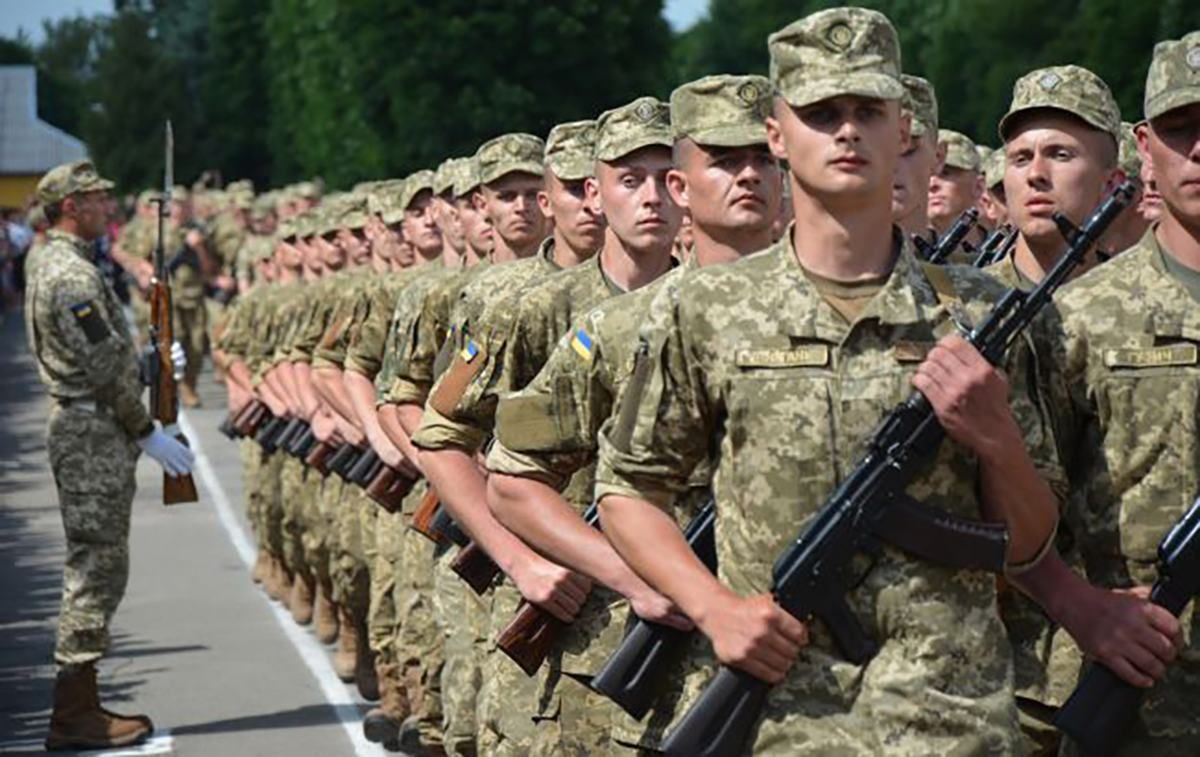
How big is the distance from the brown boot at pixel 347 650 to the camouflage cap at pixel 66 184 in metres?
2.73

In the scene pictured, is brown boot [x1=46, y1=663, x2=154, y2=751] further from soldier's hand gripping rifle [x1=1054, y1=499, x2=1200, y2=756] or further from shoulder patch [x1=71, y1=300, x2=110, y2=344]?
soldier's hand gripping rifle [x1=1054, y1=499, x2=1200, y2=756]

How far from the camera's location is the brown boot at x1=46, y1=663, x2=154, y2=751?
1243 centimetres

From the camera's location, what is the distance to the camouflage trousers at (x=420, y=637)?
36.7 feet

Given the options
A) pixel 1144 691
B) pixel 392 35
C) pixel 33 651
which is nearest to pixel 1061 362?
pixel 1144 691

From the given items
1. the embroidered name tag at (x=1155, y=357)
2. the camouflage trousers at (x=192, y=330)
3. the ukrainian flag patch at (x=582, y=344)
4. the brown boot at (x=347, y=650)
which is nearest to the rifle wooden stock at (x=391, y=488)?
the brown boot at (x=347, y=650)

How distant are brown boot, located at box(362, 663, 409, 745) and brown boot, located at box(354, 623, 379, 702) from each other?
3.20 ft

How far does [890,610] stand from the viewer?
17.1ft

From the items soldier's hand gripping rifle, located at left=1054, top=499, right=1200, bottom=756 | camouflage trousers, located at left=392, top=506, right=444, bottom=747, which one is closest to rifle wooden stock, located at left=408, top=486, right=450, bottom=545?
camouflage trousers, located at left=392, top=506, right=444, bottom=747

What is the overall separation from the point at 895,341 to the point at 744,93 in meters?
1.65

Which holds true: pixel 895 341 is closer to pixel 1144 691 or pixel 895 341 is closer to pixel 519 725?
pixel 1144 691

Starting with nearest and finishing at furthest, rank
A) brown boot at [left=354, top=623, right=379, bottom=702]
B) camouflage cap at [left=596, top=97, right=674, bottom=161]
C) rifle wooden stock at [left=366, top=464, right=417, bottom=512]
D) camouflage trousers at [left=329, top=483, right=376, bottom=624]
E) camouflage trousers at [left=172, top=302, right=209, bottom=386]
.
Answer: camouflage cap at [left=596, top=97, right=674, bottom=161] → rifle wooden stock at [left=366, top=464, right=417, bottom=512] → brown boot at [left=354, top=623, right=379, bottom=702] → camouflage trousers at [left=329, top=483, right=376, bottom=624] → camouflage trousers at [left=172, top=302, right=209, bottom=386]

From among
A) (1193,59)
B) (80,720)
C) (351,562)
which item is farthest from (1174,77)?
(351,562)

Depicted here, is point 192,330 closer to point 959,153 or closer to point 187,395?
point 187,395

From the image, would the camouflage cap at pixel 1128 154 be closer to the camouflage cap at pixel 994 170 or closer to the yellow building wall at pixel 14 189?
the camouflage cap at pixel 994 170
